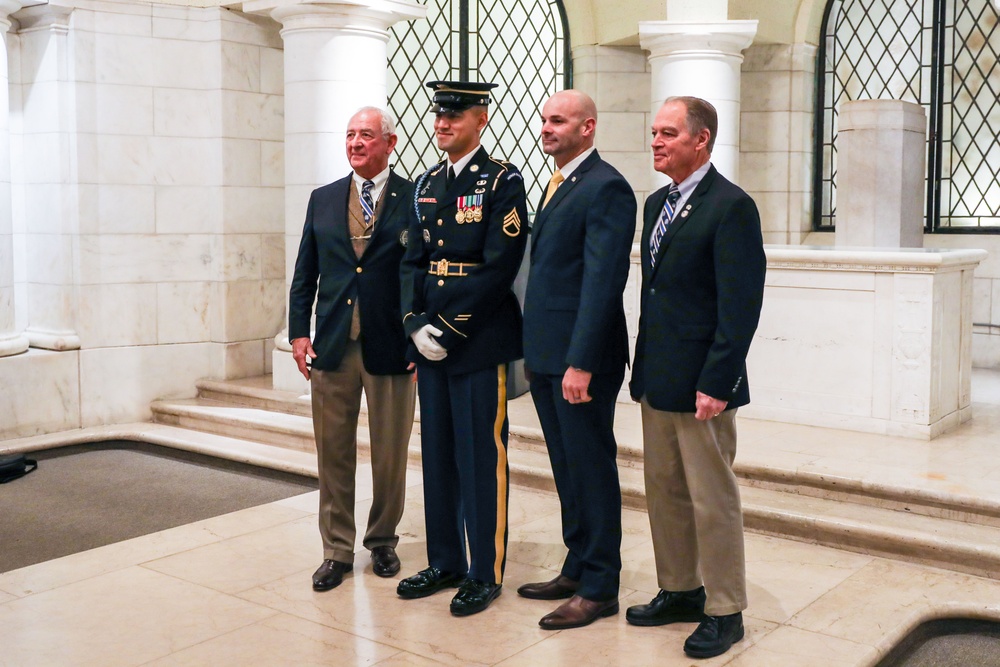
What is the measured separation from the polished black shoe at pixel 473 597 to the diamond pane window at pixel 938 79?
6968 millimetres

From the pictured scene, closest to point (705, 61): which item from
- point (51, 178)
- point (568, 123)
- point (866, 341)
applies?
point (866, 341)

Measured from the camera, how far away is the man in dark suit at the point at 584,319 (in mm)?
3652

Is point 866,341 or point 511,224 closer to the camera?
point 511,224

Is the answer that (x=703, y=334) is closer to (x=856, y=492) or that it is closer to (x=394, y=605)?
(x=394, y=605)

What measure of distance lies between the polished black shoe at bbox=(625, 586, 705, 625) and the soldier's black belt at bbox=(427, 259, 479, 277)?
131 centimetres

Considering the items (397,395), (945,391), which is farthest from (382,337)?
(945,391)

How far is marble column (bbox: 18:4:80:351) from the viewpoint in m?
7.28

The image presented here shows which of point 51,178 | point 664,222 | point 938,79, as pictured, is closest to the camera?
point 664,222

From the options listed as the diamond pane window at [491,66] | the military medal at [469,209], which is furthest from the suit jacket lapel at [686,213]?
the diamond pane window at [491,66]

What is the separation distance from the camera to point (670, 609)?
149 inches

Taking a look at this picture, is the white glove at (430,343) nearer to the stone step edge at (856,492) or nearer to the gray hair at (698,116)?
the gray hair at (698,116)

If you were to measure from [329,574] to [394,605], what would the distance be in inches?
14.2

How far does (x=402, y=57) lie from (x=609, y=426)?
6.19 m

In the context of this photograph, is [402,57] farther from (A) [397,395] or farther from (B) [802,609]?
(B) [802,609]
